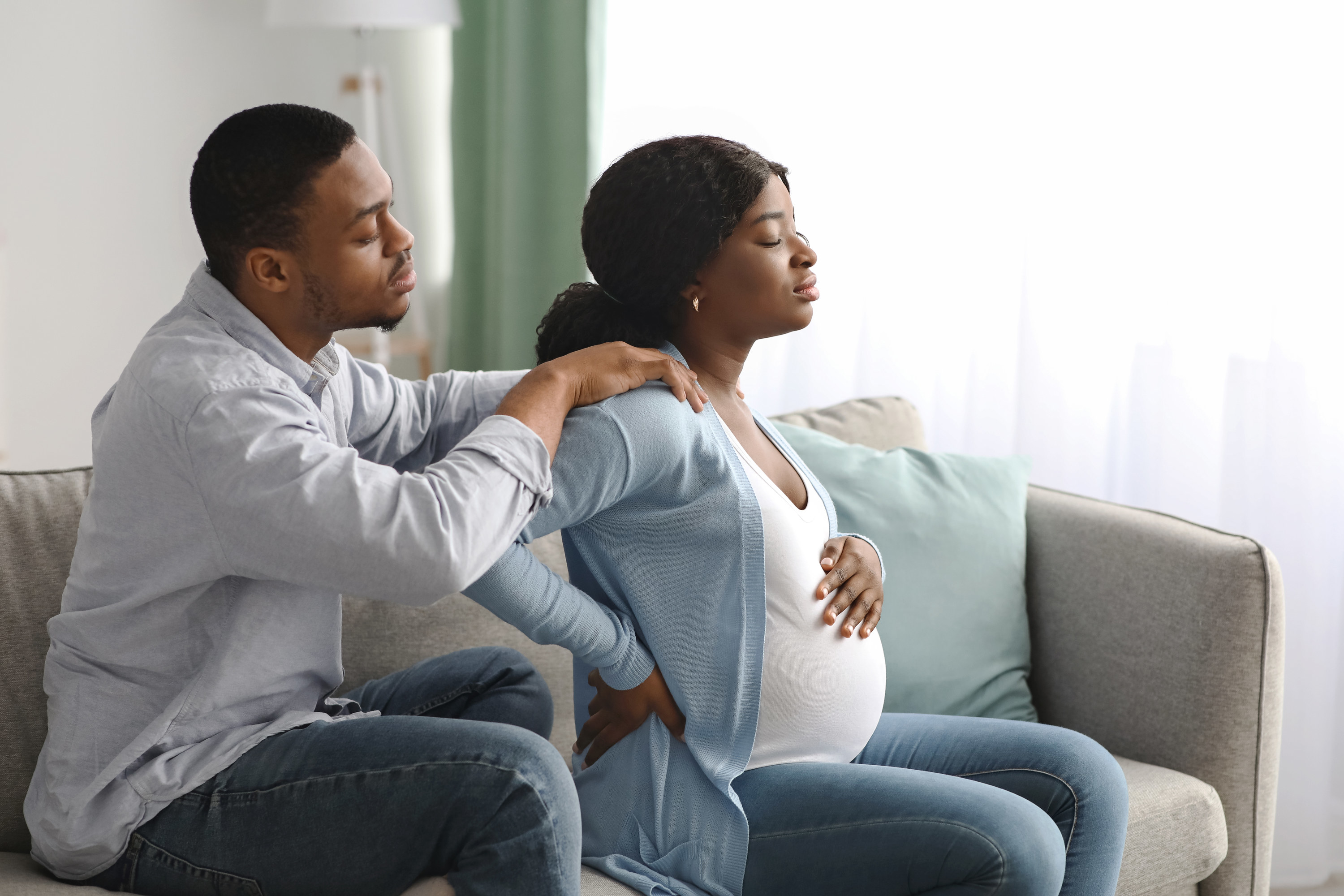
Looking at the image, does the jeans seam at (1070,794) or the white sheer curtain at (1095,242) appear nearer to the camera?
the jeans seam at (1070,794)

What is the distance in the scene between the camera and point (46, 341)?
9.31 ft

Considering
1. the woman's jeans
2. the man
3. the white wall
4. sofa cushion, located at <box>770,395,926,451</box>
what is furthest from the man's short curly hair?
the white wall

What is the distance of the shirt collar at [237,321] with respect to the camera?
104cm

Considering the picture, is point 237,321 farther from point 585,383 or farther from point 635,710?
A: point 635,710

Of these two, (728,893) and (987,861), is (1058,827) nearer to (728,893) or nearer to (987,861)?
(987,861)

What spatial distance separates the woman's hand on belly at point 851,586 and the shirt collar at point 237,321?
564mm

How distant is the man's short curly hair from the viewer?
39.5 inches

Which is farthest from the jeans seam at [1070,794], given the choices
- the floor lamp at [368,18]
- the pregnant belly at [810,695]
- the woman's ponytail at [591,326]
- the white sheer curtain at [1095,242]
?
the floor lamp at [368,18]

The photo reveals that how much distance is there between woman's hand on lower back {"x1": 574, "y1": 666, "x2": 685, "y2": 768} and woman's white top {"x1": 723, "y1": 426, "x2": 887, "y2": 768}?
9 centimetres

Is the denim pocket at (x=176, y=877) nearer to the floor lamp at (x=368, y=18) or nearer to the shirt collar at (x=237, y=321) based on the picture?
the shirt collar at (x=237, y=321)

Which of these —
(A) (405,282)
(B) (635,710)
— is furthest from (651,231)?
(B) (635,710)

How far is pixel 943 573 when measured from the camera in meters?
1.65

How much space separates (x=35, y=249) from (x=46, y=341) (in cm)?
23

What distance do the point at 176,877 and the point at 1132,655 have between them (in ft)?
3.97
